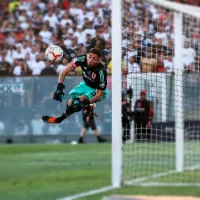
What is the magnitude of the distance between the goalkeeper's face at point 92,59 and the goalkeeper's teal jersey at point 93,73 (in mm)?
84

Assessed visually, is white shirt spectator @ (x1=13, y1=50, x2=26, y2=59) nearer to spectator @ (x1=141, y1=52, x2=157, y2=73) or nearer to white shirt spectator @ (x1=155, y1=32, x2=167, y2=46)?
white shirt spectator @ (x1=155, y1=32, x2=167, y2=46)

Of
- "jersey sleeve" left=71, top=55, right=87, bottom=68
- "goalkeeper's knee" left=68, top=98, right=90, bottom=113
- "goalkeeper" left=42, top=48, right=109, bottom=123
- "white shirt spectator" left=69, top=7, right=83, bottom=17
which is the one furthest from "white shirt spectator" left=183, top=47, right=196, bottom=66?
"white shirt spectator" left=69, top=7, right=83, bottom=17

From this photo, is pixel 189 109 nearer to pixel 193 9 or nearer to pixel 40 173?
pixel 193 9

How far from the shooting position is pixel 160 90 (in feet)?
48.7

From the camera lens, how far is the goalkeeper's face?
9.94 m

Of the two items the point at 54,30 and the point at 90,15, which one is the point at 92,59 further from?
the point at 54,30

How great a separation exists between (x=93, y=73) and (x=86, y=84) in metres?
0.38

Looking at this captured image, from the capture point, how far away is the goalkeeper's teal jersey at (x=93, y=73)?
10086 mm

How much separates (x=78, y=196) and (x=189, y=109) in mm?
6105

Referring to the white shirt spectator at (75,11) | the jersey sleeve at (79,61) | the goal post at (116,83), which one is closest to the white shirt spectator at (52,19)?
the white shirt spectator at (75,11)

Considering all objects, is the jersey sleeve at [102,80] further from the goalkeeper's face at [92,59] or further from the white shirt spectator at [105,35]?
the white shirt spectator at [105,35]

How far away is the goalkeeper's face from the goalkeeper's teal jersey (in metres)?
0.08

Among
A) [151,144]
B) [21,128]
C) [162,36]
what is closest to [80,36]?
[21,128]

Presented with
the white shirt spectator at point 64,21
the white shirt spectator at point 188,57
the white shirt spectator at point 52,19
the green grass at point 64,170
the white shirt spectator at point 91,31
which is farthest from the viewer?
the white shirt spectator at point 52,19
